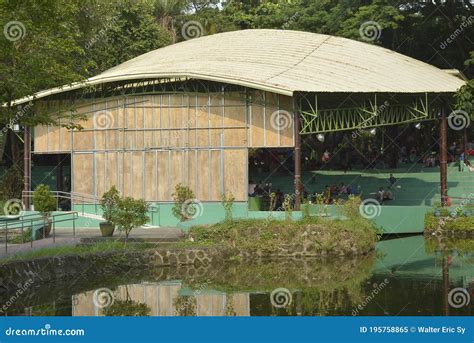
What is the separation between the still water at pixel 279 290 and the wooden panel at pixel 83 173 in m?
11.9

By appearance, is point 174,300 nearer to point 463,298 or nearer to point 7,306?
point 7,306

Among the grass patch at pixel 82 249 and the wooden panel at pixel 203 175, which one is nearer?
the grass patch at pixel 82 249

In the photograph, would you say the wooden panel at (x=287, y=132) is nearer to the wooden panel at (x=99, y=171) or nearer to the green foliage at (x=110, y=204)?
the green foliage at (x=110, y=204)

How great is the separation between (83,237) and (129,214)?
6.78 feet

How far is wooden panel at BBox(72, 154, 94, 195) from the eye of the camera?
125 ft

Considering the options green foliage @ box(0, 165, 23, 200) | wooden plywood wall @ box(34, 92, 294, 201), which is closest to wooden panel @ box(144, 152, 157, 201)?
wooden plywood wall @ box(34, 92, 294, 201)

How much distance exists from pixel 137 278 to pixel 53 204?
11223mm

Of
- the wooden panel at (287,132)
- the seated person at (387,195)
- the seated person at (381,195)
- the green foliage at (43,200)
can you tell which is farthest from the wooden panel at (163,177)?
the seated person at (387,195)

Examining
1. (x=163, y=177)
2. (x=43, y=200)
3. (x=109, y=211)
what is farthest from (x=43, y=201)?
(x=109, y=211)

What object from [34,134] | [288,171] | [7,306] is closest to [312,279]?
[7,306]

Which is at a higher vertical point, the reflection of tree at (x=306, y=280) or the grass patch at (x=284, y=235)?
the grass patch at (x=284, y=235)

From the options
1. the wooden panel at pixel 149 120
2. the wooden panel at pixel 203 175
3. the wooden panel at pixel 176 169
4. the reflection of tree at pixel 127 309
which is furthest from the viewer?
the wooden panel at pixel 149 120

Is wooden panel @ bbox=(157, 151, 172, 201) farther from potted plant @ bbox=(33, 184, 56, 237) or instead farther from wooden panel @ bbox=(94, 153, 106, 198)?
potted plant @ bbox=(33, 184, 56, 237)

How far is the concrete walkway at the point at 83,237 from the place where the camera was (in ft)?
86.9
